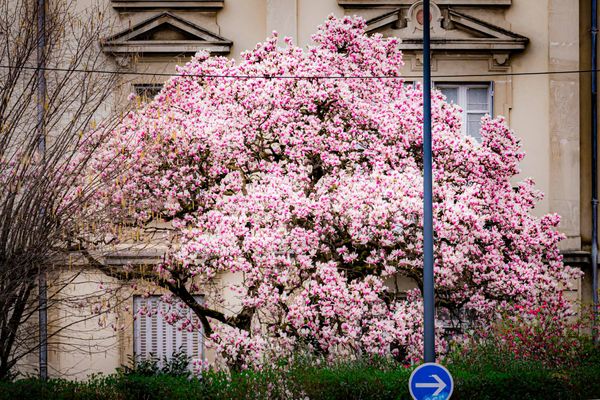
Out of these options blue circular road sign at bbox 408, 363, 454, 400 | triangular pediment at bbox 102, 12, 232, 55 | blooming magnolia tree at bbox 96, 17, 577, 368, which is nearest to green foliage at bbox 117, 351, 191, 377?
blooming magnolia tree at bbox 96, 17, 577, 368

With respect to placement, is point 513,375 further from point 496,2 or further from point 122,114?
point 496,2

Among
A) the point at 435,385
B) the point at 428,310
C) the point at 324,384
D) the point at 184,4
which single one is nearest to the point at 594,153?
the point at 428,310

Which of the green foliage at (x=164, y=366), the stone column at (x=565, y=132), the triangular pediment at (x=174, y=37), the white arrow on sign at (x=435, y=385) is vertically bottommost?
the green foliage at (x=164, y=366)

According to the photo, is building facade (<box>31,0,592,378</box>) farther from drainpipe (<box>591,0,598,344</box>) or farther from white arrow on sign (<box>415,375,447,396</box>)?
white arrow on sign (<box>415,375,447,396</box>)

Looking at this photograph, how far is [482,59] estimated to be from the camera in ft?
77.6

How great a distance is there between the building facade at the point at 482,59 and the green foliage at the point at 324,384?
6400 mm

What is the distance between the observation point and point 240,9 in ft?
76.9

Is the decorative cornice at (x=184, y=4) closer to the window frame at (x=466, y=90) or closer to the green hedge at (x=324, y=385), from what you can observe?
the window frame at (x=466, y=90)

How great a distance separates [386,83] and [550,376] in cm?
634

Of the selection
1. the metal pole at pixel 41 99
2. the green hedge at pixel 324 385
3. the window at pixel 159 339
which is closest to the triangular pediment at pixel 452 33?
the window at pixel 159 339

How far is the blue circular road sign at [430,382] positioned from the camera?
1365 centimetres

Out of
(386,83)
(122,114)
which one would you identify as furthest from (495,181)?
(122,114)

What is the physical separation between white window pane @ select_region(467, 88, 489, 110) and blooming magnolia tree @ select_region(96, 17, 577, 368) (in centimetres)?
422

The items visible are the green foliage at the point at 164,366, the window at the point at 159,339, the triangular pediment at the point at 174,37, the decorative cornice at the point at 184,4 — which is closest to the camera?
the green foliage at the point at 164,366
